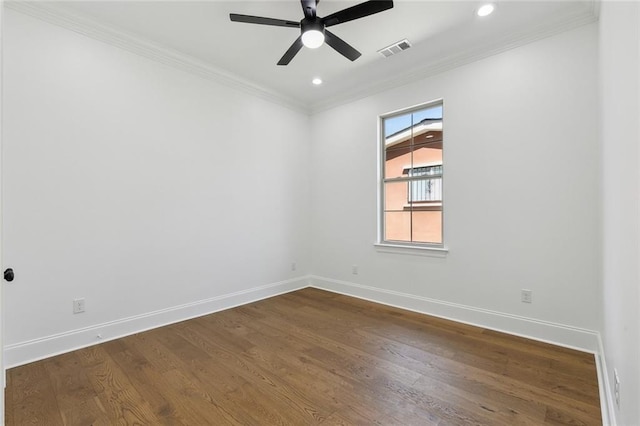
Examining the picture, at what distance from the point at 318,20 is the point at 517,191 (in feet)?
7.82

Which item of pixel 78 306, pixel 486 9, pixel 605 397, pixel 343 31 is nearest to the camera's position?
pixel 605 397

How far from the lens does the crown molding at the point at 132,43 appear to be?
8.14ft

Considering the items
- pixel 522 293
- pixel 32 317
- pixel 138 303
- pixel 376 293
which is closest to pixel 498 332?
pixel 522 293

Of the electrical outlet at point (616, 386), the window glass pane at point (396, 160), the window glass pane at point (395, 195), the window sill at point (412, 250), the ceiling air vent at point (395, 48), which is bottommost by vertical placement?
the electrical outlet at point (616, 386)

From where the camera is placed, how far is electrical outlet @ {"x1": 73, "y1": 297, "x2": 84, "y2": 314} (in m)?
2.67

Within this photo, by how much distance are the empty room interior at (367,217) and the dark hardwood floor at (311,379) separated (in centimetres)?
2

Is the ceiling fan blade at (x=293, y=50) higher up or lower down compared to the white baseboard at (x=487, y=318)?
higher up

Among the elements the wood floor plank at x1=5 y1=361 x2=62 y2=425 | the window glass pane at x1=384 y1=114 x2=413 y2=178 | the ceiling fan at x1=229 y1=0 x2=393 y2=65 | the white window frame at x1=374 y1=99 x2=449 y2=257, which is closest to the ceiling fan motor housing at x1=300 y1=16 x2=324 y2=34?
the ceiling fan at x1=229 y1=0 x2=393 y2=65

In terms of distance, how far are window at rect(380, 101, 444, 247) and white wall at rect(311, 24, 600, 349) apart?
6.3 inches

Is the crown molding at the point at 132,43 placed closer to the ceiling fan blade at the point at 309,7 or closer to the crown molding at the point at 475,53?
the crown molding at the point at 475,53


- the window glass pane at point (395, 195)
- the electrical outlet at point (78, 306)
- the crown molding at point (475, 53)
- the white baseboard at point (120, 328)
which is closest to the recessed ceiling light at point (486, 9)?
the crown molding at point (475, 53)

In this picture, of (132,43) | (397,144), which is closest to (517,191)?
(397,144)

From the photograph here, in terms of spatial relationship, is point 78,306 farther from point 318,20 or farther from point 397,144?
point 397,144

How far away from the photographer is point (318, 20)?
2428 millimetres
